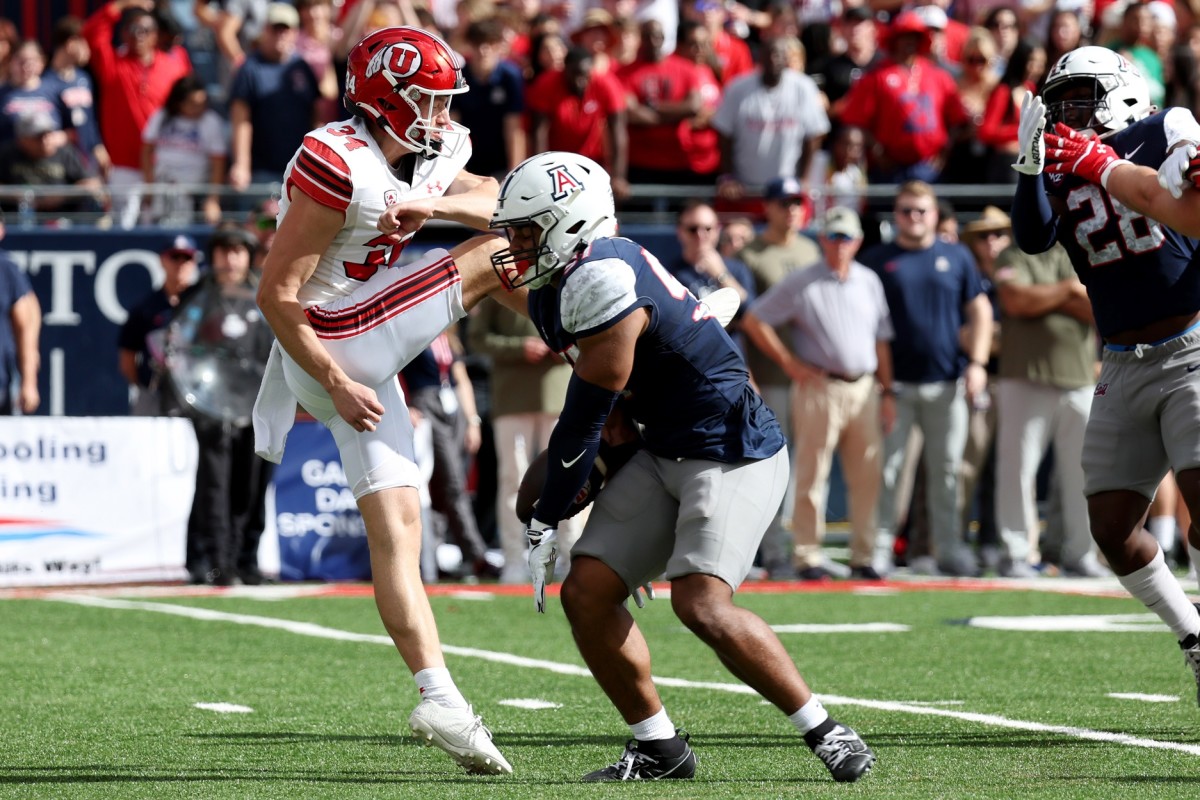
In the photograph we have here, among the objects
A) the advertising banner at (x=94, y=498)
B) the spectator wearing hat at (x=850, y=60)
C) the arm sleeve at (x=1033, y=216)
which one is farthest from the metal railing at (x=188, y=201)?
the arm sleeve at (x=1033, y=216)

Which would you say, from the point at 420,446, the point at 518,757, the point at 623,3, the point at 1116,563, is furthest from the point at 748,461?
the point at 623,3

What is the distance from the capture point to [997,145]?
1359 centimetres

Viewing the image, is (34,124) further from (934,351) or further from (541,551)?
(541,551)

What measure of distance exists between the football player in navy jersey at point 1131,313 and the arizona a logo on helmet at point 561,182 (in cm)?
167

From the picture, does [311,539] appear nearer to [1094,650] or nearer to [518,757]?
[1094,650]

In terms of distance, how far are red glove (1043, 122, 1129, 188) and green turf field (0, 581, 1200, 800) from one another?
1711 millimetres

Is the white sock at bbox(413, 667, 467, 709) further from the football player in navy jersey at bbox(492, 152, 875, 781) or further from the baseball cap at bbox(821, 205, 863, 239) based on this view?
the baseball cap at bbox(821, 205, 863, 239)

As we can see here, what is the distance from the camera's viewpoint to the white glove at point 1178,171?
5375 millimetres

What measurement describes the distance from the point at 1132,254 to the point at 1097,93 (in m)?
0.54

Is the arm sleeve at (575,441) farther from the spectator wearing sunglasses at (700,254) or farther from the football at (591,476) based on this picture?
the spectator wearing sunglasses at (700,254)

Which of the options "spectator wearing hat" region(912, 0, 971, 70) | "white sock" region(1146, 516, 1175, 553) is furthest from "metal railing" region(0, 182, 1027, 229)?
"white sock" region(1146, 516, 1175, 553)

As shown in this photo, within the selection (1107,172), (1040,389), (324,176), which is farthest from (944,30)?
(324,176)

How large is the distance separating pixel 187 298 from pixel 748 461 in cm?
659

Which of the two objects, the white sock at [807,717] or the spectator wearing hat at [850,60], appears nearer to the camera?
the white sock at [807,717]
